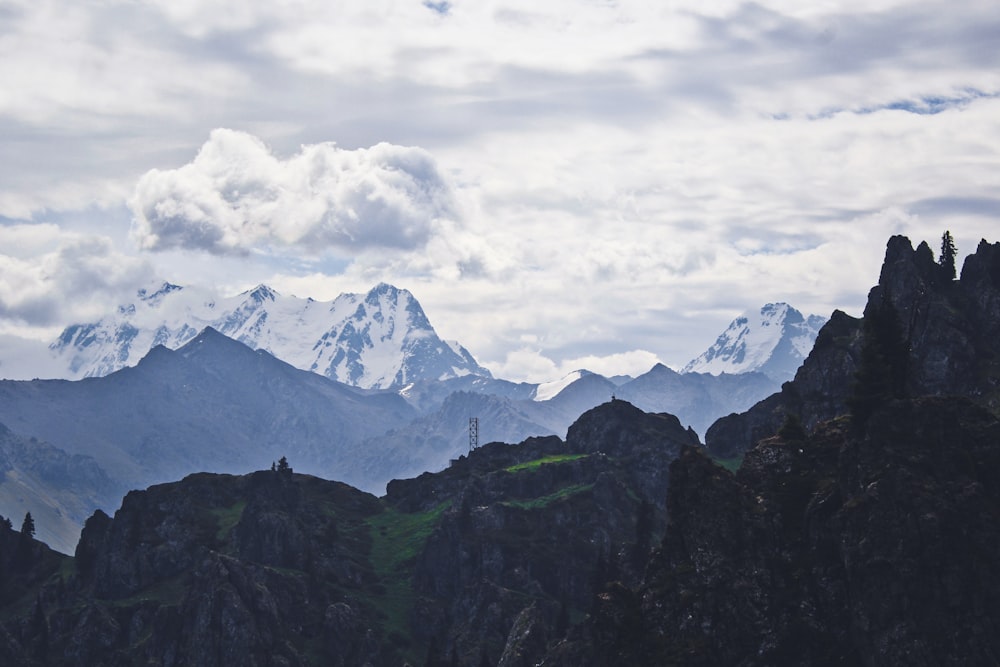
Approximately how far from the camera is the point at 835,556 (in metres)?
140

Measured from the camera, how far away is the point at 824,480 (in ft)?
492

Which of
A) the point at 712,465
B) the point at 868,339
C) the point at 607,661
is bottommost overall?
the point at 607,661

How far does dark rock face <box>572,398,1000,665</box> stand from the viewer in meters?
131

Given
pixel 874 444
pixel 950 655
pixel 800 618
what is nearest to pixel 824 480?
pixel 874 444

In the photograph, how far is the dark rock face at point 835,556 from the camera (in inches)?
5162

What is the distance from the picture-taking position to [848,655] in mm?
134625

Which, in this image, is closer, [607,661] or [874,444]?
[874,444]

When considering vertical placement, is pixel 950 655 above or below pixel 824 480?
below

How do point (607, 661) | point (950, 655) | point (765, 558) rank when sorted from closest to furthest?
1. point (950, 655)
2. point (765, 558)
3. point (607, 661)

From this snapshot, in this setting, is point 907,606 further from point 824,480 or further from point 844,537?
point 824,480

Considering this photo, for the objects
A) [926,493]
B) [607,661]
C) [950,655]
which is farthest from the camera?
[607,661]

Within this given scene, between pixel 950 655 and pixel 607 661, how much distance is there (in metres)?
42.9

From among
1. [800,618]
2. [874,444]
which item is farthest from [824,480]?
[800,618]

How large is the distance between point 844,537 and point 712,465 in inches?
1040
